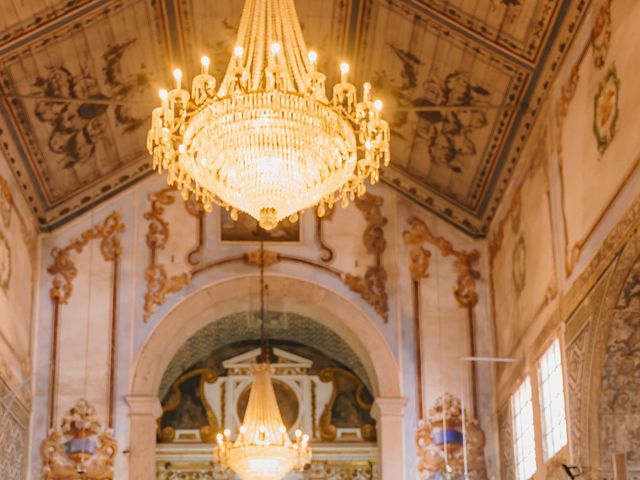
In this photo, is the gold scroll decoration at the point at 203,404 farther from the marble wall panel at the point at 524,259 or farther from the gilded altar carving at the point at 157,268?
the marble wall panel at the point at 524,259

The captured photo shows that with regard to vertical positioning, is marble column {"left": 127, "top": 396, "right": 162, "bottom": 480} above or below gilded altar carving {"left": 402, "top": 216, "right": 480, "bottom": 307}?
below

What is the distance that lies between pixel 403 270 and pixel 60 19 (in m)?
6.82

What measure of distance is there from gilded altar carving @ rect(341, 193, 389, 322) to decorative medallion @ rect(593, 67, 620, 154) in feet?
22.3

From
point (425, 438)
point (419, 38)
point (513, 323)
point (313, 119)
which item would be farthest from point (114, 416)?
point (313, 119)

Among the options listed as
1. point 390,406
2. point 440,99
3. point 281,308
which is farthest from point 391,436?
point 440,99

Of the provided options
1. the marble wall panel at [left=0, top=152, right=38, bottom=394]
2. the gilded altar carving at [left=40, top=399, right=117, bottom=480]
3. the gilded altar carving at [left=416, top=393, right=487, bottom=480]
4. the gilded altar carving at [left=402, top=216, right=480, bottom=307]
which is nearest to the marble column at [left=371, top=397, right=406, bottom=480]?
the gilded altar carving at [left=416, top=393, right=487, bottom=480]

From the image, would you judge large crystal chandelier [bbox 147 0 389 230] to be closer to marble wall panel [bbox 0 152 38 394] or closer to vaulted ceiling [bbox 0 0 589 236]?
vaulted ceiling [bbox 0 0 589 236]

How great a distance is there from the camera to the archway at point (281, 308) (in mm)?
18719

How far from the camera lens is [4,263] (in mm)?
17125

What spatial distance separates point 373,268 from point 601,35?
7.35m

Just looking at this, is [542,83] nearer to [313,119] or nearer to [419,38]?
[419,38]

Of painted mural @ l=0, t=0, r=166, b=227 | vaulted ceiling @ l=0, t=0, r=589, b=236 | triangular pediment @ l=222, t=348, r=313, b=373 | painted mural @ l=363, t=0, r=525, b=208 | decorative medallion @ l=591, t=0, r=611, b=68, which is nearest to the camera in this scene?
decorative medallion @ l=591, t=0, r=611, b=68

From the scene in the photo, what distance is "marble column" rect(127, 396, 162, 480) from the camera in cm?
1850

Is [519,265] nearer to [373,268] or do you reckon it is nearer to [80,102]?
[373,268]
